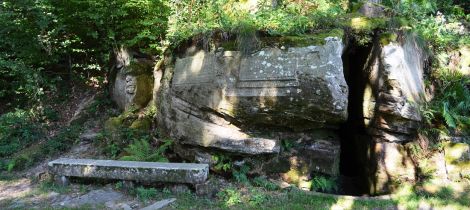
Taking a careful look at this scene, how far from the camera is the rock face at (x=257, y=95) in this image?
23.3 ft

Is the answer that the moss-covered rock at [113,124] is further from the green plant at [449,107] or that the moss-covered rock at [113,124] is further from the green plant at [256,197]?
the green plant at [449,107]

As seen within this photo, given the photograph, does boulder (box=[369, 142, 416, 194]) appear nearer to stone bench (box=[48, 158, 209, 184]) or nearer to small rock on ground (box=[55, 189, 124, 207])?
stone bench (box=[48, 158, 209, 184])

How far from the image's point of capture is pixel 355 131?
888cm

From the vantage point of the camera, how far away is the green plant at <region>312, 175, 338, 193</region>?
780 centimetres

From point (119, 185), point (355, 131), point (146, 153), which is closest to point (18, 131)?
point (146, 153)

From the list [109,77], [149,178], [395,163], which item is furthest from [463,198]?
[109,77]

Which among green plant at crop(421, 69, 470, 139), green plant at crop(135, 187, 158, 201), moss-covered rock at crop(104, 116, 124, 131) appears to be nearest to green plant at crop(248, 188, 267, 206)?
green plant at crop(135, 187, 158, 201)

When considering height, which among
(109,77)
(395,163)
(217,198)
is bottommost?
(217,198)

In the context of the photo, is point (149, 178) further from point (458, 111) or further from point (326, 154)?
point (458, 111)

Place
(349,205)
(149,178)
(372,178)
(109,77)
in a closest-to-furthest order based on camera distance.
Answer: (349,205) < (149,178) < (372,178) < (109,77)

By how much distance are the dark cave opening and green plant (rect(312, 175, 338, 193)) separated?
18.0 inches

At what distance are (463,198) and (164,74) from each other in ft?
22.7

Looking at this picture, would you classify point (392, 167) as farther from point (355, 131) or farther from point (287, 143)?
point (287, 143)

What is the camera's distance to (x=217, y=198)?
699 cm
